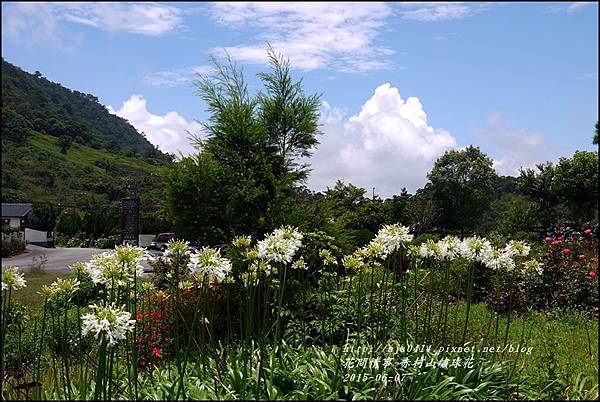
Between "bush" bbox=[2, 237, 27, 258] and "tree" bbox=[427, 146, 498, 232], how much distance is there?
931cm

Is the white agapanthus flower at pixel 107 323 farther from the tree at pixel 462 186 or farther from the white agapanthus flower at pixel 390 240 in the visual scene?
the tree at pixel 462 186

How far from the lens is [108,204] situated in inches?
Result: 472

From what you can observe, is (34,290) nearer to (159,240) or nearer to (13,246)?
(13,246)

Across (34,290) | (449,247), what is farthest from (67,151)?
(449,247)

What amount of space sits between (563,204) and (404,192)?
12.9 metres

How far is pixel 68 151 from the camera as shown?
41.5 ft

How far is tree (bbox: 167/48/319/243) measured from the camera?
7.98m

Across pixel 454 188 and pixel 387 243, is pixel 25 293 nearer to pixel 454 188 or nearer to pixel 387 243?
pixel 387 243

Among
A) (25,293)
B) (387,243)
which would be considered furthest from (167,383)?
(25,293)

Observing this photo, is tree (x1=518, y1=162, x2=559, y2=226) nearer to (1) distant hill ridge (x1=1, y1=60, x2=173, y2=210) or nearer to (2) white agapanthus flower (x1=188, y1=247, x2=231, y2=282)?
(1) distant hill ridge (x1=1, y1=60, x2=173, y2=210)

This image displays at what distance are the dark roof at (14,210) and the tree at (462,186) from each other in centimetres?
932

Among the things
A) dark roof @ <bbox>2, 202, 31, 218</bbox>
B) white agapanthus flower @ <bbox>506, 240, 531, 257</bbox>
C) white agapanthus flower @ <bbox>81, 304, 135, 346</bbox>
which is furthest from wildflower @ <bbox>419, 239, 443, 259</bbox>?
dark roof @ <bbox>2, 202, 31, 218</bbox>

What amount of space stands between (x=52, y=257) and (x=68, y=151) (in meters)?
2.93

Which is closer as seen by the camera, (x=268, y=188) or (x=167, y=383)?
(x=167, y=383)
